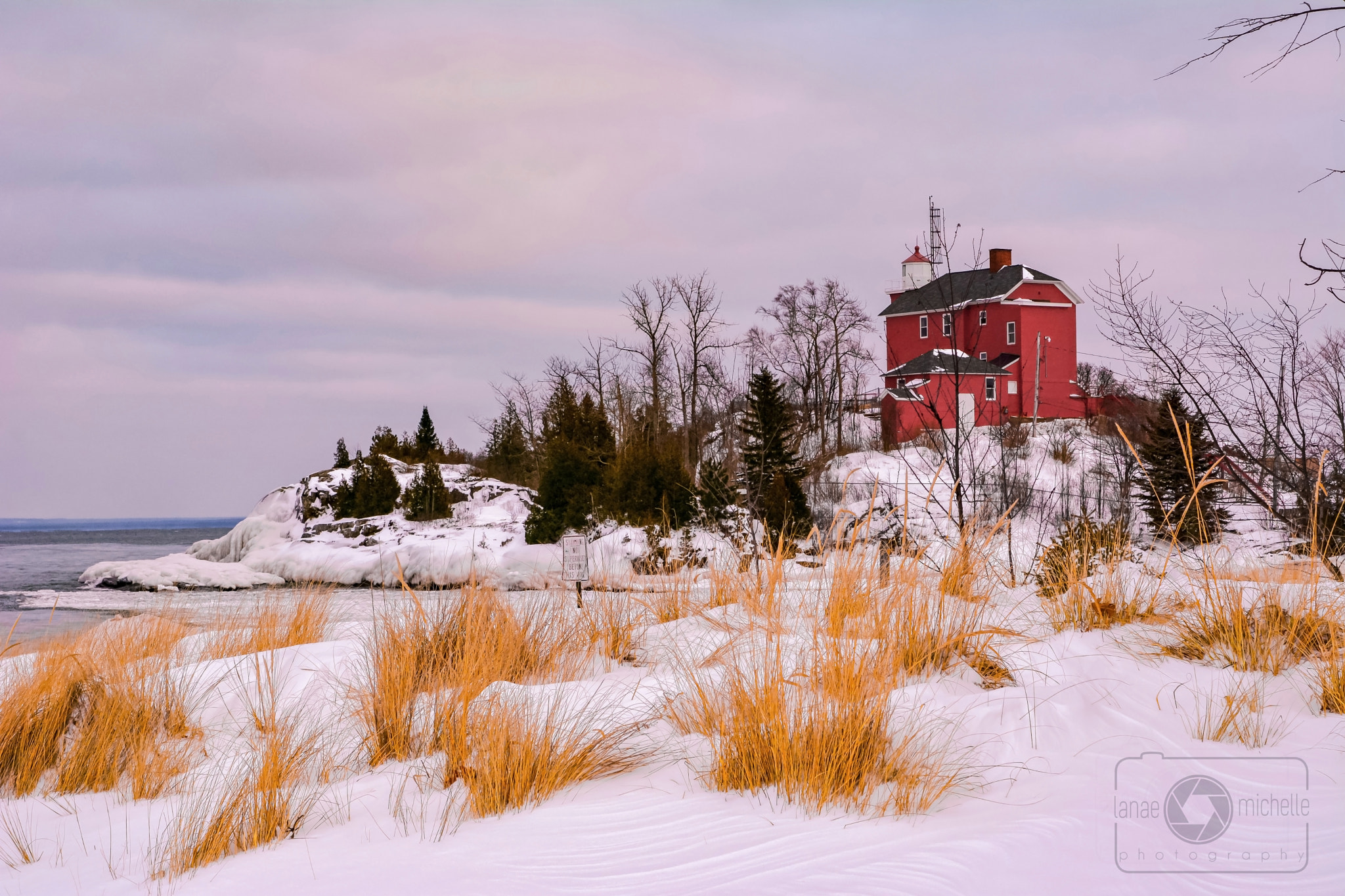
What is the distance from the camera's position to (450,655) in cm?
403

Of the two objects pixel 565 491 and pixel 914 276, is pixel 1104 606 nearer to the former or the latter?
pixel 565 491

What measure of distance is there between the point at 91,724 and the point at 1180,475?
10845mm

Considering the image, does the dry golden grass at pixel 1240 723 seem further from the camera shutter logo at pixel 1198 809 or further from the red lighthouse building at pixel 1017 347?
the red lighthouse building at pixel 1017 347

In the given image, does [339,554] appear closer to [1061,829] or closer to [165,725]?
[165,725]

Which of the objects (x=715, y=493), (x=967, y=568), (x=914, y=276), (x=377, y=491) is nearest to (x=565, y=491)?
(x=715, y=493)

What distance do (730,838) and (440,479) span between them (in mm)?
22046

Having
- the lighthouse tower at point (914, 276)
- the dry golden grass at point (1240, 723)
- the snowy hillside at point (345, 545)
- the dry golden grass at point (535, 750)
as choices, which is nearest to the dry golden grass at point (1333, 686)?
the dry golden grass at point (1240, 723)

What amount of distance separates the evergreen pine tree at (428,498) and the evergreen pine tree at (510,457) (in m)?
6.17

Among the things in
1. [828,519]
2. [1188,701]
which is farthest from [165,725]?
[828,519]

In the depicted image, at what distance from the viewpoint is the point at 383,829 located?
2.96m

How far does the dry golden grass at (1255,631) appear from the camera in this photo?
12.7ft

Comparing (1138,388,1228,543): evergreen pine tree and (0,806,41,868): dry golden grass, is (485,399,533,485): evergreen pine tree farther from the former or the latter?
(0,806,41,868): dry golden grass

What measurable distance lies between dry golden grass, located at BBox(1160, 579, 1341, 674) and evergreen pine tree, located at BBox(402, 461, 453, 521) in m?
20.9

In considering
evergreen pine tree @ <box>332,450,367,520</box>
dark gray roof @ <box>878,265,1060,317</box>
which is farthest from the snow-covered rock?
dark gray roof @ <box>878,265,1060,317</box>
